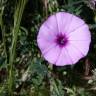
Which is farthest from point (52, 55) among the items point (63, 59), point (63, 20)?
point (63, 20)

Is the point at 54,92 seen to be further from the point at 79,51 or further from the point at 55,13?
the point at 55,13

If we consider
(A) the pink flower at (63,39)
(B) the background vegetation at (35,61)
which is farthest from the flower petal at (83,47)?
(B) the background vegetation at (35,61)

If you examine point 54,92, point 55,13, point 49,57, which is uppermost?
point 55,13

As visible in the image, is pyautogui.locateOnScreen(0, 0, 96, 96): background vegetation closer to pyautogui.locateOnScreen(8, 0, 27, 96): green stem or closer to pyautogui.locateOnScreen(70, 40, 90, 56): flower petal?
pyautogui.locateOnScreen(8, 0, 27, 96): green stem

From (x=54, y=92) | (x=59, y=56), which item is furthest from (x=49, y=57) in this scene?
(x=54, y=92)

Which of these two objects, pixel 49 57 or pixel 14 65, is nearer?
pixel 49 57

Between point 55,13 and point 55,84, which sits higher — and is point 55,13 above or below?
above

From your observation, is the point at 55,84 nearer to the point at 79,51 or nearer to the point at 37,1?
the point at 79,51

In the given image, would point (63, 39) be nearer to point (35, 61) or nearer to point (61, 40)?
point (61, 40)
